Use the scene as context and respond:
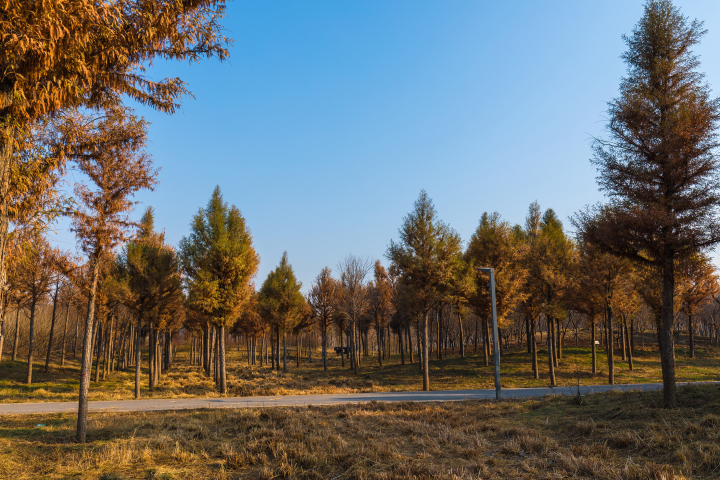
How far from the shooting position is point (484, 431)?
30.2ft

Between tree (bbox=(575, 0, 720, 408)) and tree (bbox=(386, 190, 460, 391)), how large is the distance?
10.1m

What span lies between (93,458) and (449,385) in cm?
1933

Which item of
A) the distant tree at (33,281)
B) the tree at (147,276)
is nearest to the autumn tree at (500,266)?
the tree at (147,276)

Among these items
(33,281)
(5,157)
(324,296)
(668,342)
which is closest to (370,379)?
(324,296)

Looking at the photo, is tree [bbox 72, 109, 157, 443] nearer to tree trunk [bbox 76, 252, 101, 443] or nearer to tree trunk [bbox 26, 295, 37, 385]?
tree trunk [bbox 76, 252, 101, 443]

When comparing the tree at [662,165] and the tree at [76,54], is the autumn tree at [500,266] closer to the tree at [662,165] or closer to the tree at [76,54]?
the tree at [662,165]

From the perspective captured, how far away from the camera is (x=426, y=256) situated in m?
21.6

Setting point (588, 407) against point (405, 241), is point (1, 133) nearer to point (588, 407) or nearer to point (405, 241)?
point (588, 407)

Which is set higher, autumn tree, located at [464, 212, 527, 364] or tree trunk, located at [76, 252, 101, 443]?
autumn tree, located at [464, 212, 527, 364]

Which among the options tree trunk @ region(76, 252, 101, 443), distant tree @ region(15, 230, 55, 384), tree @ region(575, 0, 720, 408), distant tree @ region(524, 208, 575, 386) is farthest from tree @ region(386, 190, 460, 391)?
distant tree @ region(15, 230, 55, 384)

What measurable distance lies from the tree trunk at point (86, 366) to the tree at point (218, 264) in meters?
10.1

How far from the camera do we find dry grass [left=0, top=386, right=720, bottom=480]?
239 inches

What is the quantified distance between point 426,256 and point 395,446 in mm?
14677

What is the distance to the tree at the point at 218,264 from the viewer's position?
65.3 feet
